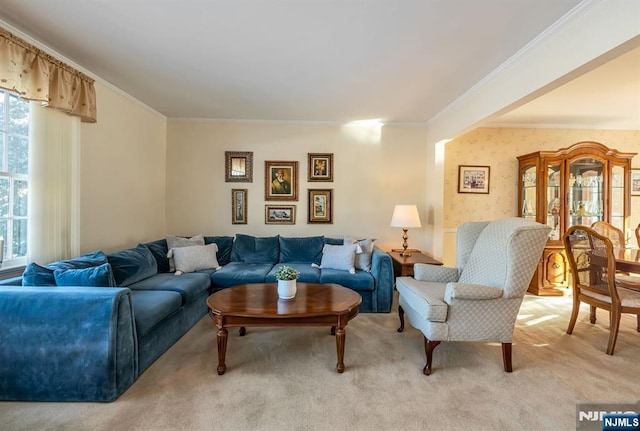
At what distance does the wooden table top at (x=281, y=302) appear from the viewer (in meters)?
2.10

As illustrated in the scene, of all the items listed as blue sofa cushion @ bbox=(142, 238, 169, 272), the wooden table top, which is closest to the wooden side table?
the wooden table top

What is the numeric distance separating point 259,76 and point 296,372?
2.69m

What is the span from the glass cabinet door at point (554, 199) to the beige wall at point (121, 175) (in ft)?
18.2

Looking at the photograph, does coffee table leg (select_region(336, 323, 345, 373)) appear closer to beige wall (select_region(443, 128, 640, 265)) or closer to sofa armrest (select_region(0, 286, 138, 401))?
sofa armrest (select_region(0, 286, 138, 401))

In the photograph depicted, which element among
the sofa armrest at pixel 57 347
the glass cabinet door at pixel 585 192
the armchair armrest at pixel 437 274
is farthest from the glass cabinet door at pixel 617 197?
the sofa armrest at pixel 57 347

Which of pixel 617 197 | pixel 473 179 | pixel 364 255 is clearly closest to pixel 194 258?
pixel 364 255

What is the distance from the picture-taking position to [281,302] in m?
2.32

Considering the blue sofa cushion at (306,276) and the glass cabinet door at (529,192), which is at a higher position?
the glass cabinet door at (529,192)

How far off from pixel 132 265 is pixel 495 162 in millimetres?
5026

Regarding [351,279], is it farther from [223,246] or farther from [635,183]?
[635,183]

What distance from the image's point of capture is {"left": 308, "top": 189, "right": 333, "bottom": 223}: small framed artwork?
14.2 ft

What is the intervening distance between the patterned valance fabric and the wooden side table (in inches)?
147

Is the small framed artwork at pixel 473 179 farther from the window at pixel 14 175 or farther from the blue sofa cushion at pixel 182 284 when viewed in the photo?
the window at pixel 14 175

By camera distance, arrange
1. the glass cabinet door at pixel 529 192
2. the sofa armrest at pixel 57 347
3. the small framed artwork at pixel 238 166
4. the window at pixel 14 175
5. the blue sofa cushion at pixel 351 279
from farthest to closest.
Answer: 1. the small framed artwork at pixel 238 166
2. the glass cabinet door at pixel 529 192
3. the blue sofa cushion at pixel 351 279
4. the window at pixel 14 175
5. the sofa armrest at pixel 57 347
